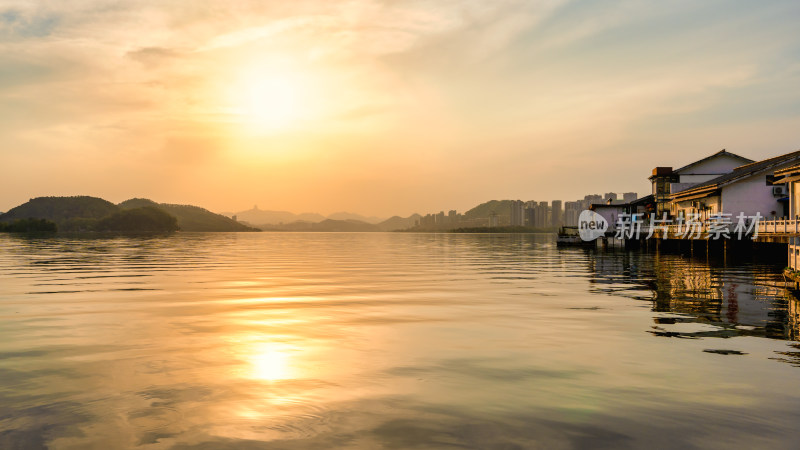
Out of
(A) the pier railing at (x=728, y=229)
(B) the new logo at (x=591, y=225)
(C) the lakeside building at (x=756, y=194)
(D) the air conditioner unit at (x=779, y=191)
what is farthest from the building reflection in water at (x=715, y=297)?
(B) the new logo at (x=591, y=225)

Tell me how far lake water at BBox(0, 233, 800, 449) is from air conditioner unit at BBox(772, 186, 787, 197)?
1435 inches

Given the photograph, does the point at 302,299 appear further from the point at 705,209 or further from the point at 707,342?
the point at 705,209

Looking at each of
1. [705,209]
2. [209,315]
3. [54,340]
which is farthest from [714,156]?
[54,340]

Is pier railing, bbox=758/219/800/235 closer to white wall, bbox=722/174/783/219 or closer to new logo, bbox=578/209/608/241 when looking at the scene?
white wall, bbox=722/174/783/219

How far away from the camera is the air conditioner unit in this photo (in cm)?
5497

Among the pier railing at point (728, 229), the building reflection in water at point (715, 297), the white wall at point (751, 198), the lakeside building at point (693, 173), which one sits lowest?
the building reflection in water at point (715, 297)

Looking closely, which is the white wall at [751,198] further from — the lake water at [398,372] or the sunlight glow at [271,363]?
the sunlight glow at [271,363]

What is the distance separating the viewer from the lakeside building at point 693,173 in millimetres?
83969

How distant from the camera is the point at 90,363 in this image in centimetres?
1280

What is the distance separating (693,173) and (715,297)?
6780cm

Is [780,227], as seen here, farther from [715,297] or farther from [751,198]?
[715,297]

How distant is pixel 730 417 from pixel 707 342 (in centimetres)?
675

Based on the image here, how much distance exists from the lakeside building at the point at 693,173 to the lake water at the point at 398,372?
6712 centimetres

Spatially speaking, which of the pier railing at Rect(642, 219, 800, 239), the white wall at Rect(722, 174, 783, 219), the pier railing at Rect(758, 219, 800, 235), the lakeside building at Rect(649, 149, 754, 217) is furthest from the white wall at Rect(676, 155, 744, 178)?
the pier railing at Rect(758, 219, 800, 235)
